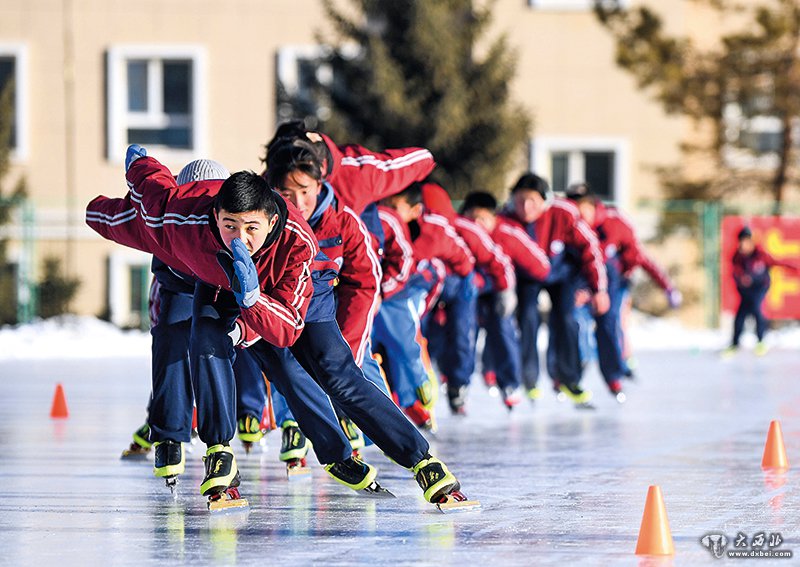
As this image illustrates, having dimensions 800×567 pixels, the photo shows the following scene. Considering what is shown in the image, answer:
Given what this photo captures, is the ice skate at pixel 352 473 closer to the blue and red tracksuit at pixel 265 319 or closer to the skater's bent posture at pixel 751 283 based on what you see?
the blue and red tracksuit at pixel 265 319

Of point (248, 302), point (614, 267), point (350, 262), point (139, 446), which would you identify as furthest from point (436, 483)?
point (614, 267)

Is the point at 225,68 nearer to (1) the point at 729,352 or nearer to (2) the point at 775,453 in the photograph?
(1) the point at 729,352

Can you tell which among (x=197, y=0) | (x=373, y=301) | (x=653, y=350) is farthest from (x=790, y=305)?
(x=373, y=301)

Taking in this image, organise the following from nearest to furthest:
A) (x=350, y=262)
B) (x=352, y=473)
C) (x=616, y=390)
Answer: (x=352, y=473) < (x=350, y=262) < (x=616, y=390)

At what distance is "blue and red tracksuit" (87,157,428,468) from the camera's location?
7.39 meters

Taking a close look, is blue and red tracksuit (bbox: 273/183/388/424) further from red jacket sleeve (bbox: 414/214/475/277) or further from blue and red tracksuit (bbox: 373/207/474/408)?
red jacket sleeve (bbox: 414/214/475/277)

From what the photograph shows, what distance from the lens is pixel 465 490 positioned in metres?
8.55

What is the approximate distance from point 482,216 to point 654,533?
700 centimetres

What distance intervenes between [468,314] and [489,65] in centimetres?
1378

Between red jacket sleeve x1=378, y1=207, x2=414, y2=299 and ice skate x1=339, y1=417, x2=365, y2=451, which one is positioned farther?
red jacket sleeve x1=378, y1=207, x2=414, y2=299

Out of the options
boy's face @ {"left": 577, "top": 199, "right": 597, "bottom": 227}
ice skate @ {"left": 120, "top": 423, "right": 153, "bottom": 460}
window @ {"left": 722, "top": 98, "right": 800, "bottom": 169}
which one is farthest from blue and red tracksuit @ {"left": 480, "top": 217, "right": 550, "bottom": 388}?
window @ {"left": 722, "top": 98, "right": 800, "bottom": 169}

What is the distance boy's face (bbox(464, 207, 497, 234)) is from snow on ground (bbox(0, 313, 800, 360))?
8.59m

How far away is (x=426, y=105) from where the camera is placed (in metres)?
26.7

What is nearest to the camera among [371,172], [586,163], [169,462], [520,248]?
[169,462]
